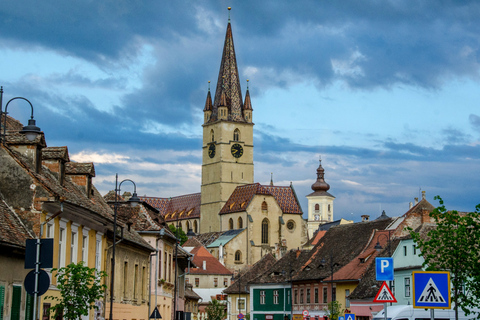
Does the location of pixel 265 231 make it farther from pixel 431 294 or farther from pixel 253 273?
pixel 431 294

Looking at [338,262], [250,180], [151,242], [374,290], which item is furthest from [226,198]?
[151,242]

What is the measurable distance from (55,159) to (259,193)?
134 metres

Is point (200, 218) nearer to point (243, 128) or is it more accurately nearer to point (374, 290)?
point (243, 128)

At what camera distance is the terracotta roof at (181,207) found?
185 m

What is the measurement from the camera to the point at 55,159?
2820cm

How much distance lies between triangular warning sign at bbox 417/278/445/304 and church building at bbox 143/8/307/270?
137492 mm

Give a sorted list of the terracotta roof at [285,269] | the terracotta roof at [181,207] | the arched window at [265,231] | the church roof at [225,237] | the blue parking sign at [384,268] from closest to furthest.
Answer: the blue parking sign at [384,268]
the terracotta roof at [285,269]
the church roof at [225,237]
the arched window at [265,231]
the terracotta roof at [181,207]

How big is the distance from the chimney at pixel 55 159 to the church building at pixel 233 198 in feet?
407

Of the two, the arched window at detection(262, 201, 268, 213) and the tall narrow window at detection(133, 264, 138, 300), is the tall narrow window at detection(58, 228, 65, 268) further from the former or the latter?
the arched window at detection(262, 201, 268, 213)

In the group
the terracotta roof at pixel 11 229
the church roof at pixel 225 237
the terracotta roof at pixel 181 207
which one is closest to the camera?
the terracotta roof at pixel 11 229

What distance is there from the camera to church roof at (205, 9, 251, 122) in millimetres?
175125

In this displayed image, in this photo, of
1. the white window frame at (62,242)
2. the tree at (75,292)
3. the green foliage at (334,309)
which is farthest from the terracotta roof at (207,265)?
the tree at (75,292)

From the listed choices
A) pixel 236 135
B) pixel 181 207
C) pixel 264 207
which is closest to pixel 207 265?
pixel 264 207

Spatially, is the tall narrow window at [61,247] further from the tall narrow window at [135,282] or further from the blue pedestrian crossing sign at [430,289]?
the blue pedestrian crossing sign at [430,289]
